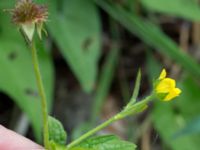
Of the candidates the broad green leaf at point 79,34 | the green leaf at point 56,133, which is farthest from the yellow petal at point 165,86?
the broad green leaf at point 79,34

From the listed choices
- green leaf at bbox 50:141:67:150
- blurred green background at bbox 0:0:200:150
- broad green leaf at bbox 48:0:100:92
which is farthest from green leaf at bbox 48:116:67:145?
broad green leaf at bbox 48:0:100:92

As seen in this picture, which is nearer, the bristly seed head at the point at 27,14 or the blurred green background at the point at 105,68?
the bristly seed head at the point at 27,14

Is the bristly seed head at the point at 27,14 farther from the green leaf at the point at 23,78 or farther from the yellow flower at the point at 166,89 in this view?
the green leaf at the point at 23,78

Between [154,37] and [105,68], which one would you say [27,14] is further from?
[105,68]

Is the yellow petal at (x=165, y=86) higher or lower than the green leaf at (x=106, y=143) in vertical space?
higher

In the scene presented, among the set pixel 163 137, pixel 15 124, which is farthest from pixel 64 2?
pixel 163 137

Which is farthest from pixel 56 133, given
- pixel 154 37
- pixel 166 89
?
pixel 154 37
